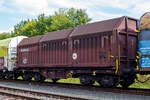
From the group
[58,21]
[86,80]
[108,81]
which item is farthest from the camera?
[58,21]

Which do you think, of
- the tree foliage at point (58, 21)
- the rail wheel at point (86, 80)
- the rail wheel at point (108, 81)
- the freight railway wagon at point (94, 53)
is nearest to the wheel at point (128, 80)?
the freight railway wagon at point (94, 53)

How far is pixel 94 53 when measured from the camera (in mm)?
11773

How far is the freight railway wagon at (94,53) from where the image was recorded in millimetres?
10852

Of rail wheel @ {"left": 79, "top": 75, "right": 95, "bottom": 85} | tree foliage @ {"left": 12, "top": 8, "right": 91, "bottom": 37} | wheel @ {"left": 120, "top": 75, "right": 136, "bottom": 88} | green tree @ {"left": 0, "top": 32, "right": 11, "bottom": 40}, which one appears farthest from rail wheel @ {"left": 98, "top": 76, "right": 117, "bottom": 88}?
green tree @ {"left": 0, "top": 32, "right": 11, "bottom": 40}

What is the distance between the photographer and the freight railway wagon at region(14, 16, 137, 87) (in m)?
10.9

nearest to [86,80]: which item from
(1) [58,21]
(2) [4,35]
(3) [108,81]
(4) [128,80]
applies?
(3) [108,81]

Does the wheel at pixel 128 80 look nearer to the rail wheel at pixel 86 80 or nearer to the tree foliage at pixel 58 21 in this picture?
the rail wheel at pixel 86 80

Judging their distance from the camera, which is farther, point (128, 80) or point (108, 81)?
point (128, 80)

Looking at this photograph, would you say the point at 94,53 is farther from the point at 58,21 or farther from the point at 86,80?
the point at 58,21

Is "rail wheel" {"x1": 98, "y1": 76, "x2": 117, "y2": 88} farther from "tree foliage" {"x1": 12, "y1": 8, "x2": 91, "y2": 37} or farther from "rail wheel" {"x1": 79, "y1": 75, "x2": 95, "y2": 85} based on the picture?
"tree foliage" {"x1": 12, "y1": 8, "x2": 91, "y2": 37}

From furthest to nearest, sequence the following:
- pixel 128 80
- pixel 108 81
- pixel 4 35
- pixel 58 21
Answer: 1. pixel 4 35
2. pixel 58 21
3. pixel 128 80
4. pixel 108 81

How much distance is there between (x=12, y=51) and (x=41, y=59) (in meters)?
4.85

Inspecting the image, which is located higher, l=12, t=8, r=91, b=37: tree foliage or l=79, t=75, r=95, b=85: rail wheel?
l=12, t=8, r=91, b=37: tree foliage

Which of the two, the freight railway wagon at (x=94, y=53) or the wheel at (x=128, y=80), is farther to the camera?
the wheel at (x=128, y=80)
